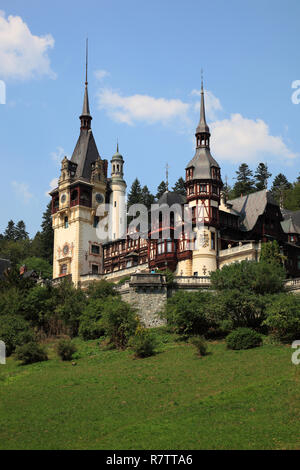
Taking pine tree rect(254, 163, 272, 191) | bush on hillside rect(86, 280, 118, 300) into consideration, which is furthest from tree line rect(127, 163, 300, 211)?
bush on hillside rect(86, 280, 118, 300)

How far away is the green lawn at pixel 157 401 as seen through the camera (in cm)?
2798

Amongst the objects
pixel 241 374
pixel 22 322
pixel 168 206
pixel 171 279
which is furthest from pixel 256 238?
pixel 241 374

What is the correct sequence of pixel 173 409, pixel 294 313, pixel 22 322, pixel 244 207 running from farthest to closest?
pixel 244 207, pixel 22 322, pixel 294 313, pixel 173 409

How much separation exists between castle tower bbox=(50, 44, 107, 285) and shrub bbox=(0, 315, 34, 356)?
2484cm

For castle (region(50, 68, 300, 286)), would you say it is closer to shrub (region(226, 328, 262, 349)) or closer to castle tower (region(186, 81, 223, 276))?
castle tower (region(186, 81, 223, 276))

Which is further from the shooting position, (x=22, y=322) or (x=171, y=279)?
(x=171, y=279)

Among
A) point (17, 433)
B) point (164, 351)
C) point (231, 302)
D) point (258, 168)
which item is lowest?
point (17, 433)

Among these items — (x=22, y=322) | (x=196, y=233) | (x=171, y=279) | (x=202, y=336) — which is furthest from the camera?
(x=196, y=233)

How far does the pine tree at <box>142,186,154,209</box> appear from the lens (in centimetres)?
10959

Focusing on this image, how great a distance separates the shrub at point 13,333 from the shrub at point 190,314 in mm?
11497

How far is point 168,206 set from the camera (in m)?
69.4

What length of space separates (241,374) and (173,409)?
7061 mm

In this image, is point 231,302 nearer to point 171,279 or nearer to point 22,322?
point 171,279

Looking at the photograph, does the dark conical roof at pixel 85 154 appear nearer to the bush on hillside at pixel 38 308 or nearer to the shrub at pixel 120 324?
the bush on hillside at pixel 38 308
